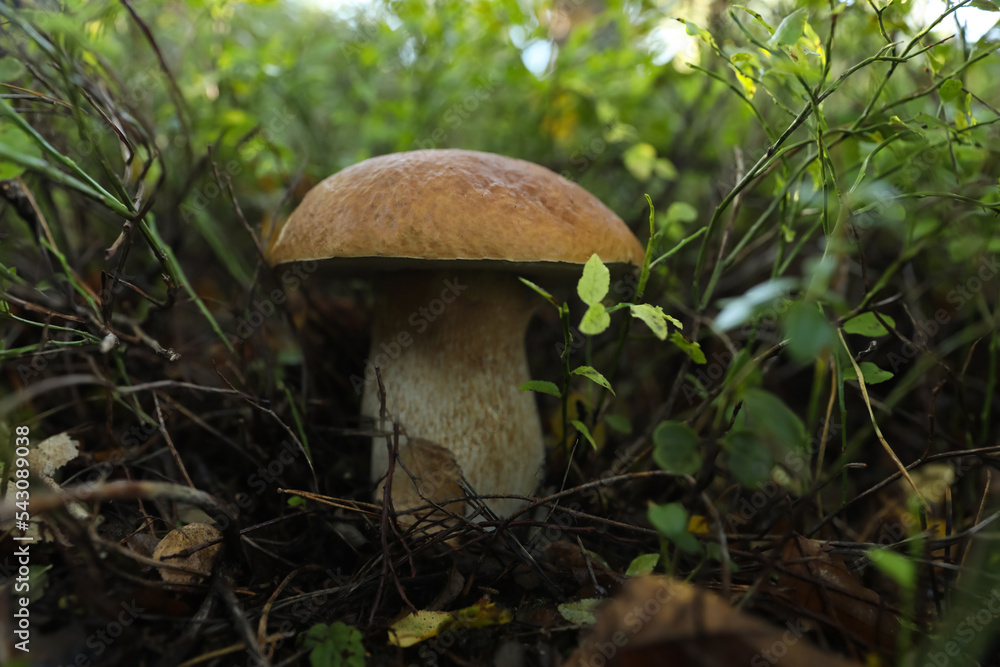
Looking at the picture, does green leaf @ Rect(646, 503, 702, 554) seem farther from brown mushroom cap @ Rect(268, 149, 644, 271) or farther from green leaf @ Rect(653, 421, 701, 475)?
brown mushroom cap @ Rect(268, 149, 644, 271)

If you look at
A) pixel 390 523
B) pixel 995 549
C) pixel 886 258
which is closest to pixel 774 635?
pixel 995 549

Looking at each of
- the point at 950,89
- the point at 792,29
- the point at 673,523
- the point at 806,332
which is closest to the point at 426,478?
the point at 673,523

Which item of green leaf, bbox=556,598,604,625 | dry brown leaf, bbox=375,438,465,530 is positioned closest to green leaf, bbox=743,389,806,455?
green leaf, bbox=556,598,604,625

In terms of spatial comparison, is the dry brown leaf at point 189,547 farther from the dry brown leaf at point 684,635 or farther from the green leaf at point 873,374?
the green leaf at point 873,374

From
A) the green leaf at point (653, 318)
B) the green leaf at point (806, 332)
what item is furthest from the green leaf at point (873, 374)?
the green leaf at point (806, 332)

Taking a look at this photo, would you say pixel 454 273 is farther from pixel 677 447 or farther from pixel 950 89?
Answer: pixel 950 89
